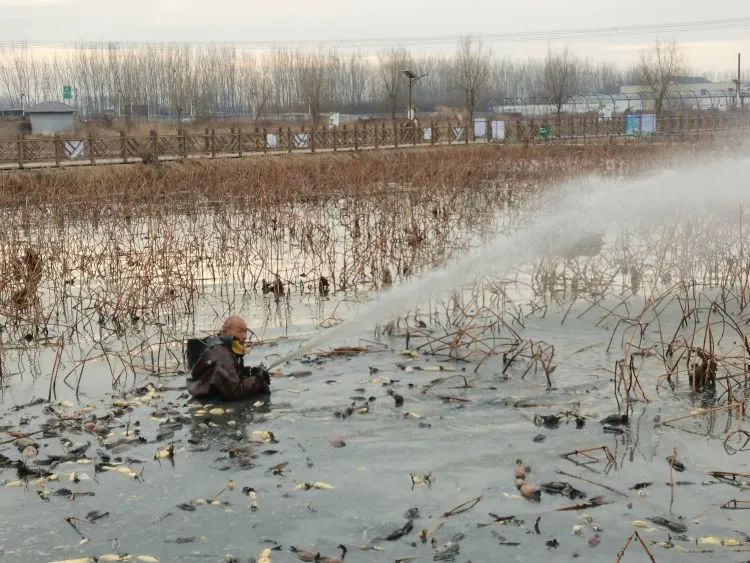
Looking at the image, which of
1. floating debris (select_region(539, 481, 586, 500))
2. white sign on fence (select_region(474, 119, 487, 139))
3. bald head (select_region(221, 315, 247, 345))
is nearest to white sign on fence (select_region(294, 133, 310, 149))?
white sign on fence (select_region(474, 119, 487, 139))

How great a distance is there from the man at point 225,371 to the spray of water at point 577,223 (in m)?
2.54

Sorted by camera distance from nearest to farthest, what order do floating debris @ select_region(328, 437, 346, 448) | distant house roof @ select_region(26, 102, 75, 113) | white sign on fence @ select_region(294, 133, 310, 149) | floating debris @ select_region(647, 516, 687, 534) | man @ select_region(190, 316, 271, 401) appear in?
floating debris @ select_region(647, 516, 687, 534)
floating debris @ select_region(328, 437, 346, 448)
man @ select_region(190, 316, 271, 401)
white sign on fence @ select_region(294, 133, 310, 149)
distant house roof @ select_region(26, 102, 75, 113)

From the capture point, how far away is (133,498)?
670 cm

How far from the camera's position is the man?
8.59 metres

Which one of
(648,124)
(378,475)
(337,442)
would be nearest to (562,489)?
(378,475)

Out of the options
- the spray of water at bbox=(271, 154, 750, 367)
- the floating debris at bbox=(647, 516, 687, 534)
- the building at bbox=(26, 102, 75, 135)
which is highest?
the building at bbox=(26, 102, 75, 135)

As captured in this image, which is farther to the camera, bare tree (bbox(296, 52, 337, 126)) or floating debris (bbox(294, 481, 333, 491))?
bare tree (bbox(296, 52, 337, 126))

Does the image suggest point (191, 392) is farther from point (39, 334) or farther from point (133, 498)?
point (39, 334)

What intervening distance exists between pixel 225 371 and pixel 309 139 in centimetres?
4361

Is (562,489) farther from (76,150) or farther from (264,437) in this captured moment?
(76,150)

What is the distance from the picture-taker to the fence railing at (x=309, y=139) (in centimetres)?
3862

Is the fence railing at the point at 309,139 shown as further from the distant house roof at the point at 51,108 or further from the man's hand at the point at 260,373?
the man's hand at the point at 260,373

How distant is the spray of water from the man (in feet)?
8.34

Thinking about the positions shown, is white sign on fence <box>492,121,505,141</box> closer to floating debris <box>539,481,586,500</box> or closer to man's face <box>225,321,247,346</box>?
man's face <box>225,321,247,346</box>
